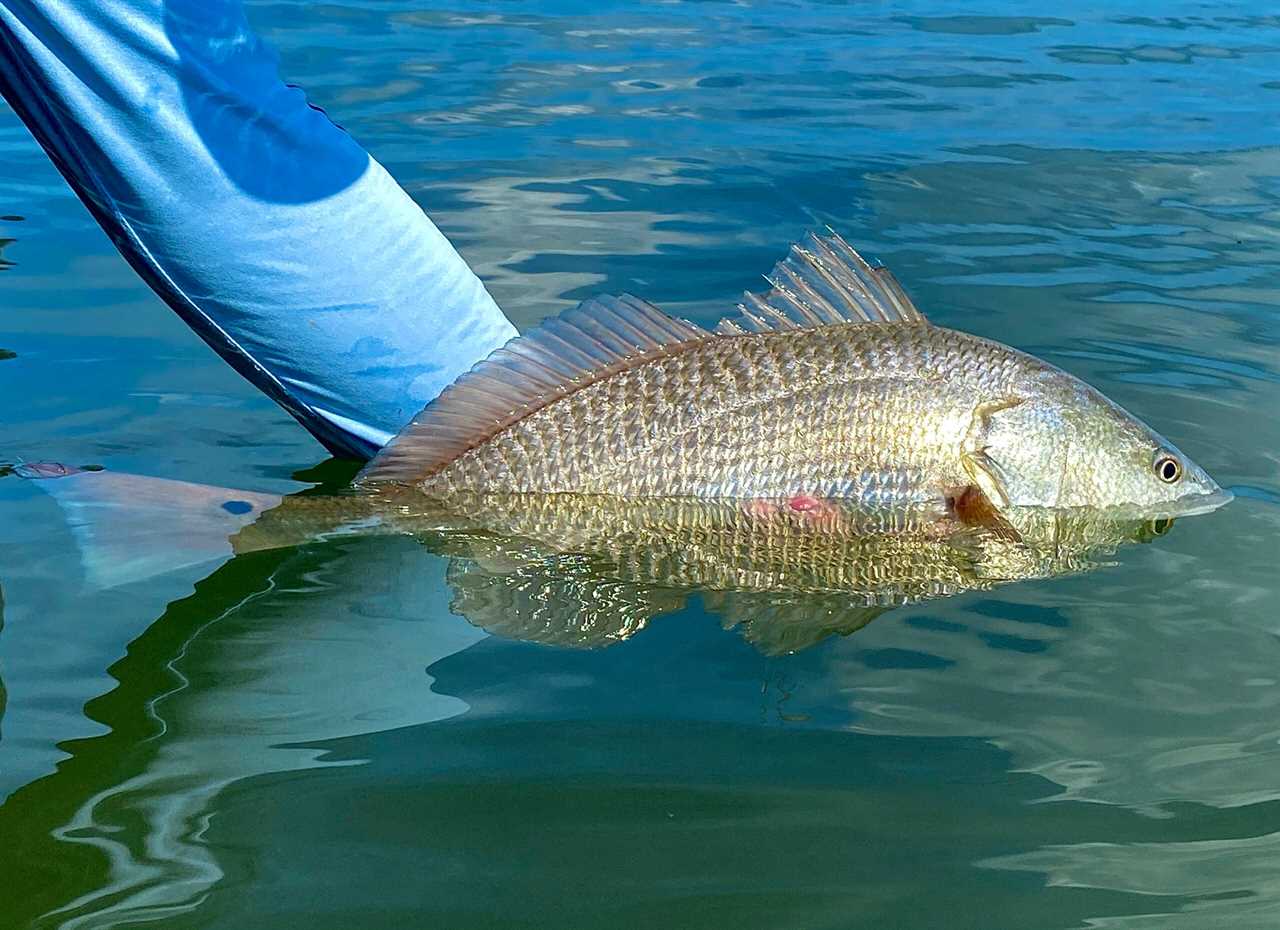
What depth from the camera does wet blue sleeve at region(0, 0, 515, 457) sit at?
3.91m

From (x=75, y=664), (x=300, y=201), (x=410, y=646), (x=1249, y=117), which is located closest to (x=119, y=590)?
(x=75, y=664)

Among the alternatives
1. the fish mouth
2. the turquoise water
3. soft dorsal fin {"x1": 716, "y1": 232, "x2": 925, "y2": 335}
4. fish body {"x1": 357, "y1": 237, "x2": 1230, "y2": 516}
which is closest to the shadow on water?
the turquoise water

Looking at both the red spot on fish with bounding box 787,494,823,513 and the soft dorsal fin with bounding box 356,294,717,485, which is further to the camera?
the soft dorsal fin with bounding box 356,294,717,485

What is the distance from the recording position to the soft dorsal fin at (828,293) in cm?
432

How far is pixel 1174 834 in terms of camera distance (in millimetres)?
2986

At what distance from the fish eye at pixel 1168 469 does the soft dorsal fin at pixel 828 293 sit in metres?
0.74

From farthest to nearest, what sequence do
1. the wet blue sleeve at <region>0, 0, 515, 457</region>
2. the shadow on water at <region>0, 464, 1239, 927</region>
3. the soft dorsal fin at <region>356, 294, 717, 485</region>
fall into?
the soft dorsal fin at <region>356, 294, 717, 485</region>
the wet blue sleeve at <region>0, 0, 515, 457</region>
the shadow on water at <region>0, 464, 1239, 927</region>

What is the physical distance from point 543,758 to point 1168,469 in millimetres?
2019

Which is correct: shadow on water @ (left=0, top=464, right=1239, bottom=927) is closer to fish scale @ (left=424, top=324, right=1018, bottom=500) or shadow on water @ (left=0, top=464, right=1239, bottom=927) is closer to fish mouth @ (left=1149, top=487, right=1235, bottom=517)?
fish scale @ (left=424, top=324, right=1018, bottom=500)

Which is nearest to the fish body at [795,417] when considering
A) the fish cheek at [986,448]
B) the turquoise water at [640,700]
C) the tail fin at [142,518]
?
the fish cheek at [986,448]

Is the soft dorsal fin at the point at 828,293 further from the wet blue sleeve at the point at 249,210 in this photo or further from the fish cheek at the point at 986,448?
the wet blue sleeve at the point at 249,210

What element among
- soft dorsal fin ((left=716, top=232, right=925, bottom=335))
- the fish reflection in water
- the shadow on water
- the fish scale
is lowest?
the shadow on water

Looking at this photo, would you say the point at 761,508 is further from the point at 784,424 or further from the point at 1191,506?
the point at 1191,506

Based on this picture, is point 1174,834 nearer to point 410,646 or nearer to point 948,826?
point 948,826
